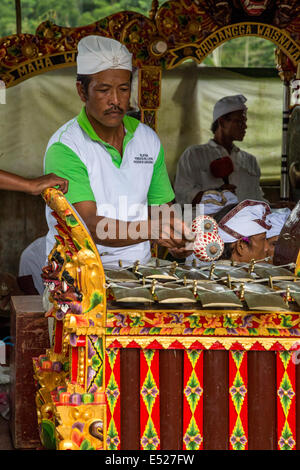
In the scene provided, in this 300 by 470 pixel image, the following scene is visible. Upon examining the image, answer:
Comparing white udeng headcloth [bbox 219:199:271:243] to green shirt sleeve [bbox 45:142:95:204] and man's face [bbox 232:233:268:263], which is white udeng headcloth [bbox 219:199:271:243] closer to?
man's face [bbox 232:233:268:263]

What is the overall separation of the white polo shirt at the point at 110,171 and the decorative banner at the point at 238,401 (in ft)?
2.43

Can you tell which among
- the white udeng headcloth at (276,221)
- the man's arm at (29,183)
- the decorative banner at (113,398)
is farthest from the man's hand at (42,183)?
the white udeng headcloth at (276,221)

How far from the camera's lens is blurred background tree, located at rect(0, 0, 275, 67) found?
1100 centimetres

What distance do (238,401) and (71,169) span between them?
1.10 m

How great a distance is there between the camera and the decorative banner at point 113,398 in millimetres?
2244

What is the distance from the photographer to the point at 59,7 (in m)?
11.1

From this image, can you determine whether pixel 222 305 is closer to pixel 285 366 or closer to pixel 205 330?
pixel 205 330

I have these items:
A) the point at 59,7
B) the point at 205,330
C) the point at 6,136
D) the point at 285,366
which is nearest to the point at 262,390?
the point at 285,366

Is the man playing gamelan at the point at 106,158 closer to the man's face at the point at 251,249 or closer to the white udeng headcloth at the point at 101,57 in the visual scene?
the white udeng headcloth at the point at 101,57

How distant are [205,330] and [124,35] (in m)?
3.28

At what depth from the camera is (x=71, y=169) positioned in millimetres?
2873

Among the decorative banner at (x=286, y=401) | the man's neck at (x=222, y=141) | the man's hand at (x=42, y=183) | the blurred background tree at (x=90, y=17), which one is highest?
the blurred background tree at (x=90, y=17)

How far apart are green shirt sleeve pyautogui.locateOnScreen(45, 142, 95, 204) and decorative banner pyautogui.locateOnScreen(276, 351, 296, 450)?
3.14ft

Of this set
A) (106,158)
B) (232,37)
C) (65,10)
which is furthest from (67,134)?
(65,10)
